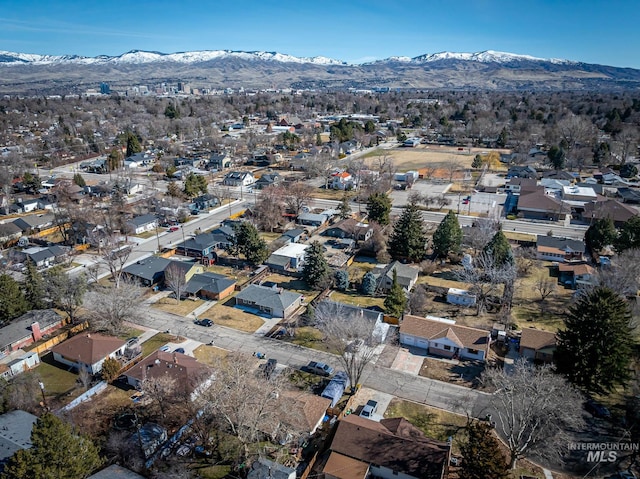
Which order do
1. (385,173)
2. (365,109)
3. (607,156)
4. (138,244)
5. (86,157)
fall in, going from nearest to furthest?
(138,244), (385,173), (607,156), (86,157), (365,109)

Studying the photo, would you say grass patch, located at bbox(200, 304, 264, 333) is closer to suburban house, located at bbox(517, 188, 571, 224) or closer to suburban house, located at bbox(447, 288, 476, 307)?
suburban house, located at bbox(447, 288, 476, 307)

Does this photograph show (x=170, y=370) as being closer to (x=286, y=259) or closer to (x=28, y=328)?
(x=28, y=328)

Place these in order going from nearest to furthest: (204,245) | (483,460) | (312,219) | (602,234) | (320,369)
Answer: (483,460) < (320,369) < (602,234) < (204,245) < (312,219)

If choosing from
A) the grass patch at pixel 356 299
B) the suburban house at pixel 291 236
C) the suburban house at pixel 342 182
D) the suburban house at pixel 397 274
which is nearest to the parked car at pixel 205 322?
the grass patch at pixel 356 299

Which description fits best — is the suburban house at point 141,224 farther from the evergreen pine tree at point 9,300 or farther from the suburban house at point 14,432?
the suburban house at point 14,432

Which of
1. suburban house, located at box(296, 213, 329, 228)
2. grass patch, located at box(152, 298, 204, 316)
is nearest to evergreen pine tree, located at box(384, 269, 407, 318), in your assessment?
grass patch, located at box(152, 298, 204, 316)

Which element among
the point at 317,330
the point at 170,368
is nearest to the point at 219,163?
the point at 317,330

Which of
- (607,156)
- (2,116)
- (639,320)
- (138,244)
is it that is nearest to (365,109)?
(607,156)

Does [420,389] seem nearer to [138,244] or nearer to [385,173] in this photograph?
[138,244]
